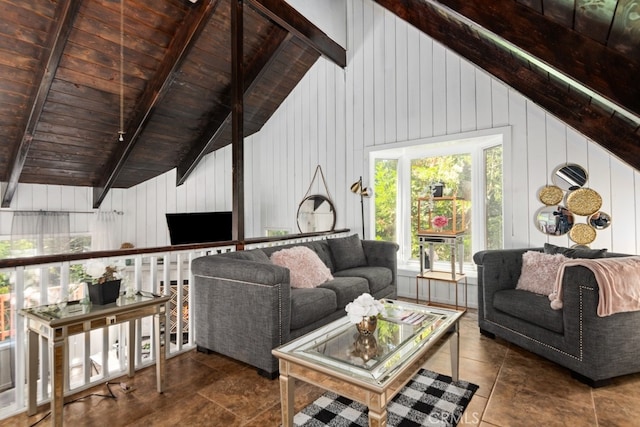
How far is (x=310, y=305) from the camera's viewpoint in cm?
259

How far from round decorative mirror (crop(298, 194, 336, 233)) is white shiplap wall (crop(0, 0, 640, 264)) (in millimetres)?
164

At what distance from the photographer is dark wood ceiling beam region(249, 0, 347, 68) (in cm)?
372

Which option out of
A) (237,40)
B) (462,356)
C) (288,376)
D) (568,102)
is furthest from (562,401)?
(237,40)

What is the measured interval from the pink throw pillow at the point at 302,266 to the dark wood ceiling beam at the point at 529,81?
2376 mm

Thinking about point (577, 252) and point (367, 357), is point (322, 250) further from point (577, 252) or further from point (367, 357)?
point (577, 252)

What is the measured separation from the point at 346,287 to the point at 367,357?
1.50 metres

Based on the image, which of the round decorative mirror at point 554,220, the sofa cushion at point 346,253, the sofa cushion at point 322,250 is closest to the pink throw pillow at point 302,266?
the sofa cushion at point 322,250

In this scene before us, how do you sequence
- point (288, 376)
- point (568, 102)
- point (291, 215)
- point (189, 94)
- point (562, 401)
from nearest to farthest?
point (288, 376) < point (562, 401) < point (568, 102) < point (189, 94) < point (291, 215)

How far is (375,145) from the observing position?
4762 mm

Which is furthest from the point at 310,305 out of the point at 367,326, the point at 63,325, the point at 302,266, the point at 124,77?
the point at 124,77

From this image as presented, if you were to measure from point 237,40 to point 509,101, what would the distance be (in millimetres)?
3040

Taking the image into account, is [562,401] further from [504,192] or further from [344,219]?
[344,219]

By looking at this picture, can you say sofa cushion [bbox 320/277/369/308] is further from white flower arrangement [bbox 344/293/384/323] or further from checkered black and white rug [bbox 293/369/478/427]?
white flower arrangement [bbox 344/293/384/323]

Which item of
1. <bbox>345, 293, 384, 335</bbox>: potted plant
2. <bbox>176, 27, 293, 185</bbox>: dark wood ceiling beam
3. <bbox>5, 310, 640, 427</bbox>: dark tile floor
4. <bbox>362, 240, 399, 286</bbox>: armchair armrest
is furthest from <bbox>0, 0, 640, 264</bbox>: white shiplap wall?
<bbox>345, 293, 384, 335</bbox>: potted plant
